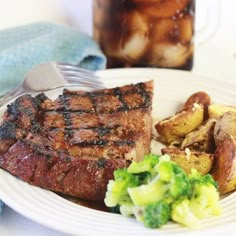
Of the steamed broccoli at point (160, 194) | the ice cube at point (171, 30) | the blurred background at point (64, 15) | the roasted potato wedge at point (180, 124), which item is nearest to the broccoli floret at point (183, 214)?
the steamed broccoli at point (160, 194)

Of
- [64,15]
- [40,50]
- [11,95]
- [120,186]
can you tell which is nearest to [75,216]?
[120,186]

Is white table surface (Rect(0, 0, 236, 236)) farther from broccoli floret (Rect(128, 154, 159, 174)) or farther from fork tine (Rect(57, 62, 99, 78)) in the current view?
broccoli floret (Rect(128, 154, 159, 174))

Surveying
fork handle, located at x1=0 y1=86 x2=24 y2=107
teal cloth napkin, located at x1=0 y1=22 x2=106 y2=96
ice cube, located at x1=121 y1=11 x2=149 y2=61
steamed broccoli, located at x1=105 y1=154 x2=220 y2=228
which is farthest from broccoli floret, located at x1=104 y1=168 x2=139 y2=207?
ice cube, located at x1=121 y1=11 x2=149 y2=61

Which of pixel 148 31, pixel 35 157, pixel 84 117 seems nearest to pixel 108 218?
pixel 35 157

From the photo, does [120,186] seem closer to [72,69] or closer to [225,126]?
[225,126]

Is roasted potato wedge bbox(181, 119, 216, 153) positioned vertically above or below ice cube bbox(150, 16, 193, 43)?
below

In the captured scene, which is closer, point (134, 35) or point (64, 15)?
point (134, 35)
